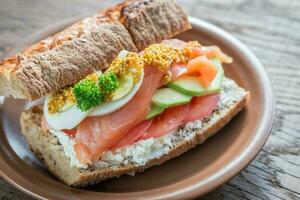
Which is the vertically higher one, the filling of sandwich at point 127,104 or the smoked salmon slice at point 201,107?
the filling of sandwich at point 127,104

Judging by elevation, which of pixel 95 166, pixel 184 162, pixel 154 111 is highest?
pixel 154 111

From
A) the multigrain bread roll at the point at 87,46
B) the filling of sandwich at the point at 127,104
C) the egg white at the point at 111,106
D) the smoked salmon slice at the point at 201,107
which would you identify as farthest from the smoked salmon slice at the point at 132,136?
the multigrain bread roll at the point at 87,46

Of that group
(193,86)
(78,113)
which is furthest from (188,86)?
(78,113)

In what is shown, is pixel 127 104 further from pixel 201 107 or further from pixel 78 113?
pixel 201 107

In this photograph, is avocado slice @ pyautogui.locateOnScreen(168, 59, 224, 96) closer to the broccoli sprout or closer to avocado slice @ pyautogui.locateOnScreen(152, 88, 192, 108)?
avocado slice @ pyautogui.locateOnScreen(152, 88, 192, 108)

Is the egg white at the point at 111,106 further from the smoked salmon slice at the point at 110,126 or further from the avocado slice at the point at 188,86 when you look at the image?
the avocado slice at the point at 188,86

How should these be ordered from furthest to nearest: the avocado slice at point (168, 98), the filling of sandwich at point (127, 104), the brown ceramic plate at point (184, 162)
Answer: the avocado slice at point (168, 98) → the filling of sandwich at point (127, 104) → the brown ceramic plate at point (184, 162)

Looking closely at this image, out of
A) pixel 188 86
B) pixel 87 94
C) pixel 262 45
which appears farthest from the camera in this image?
pixel 262 45

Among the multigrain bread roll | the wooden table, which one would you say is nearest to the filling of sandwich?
the multigrain bread roll
